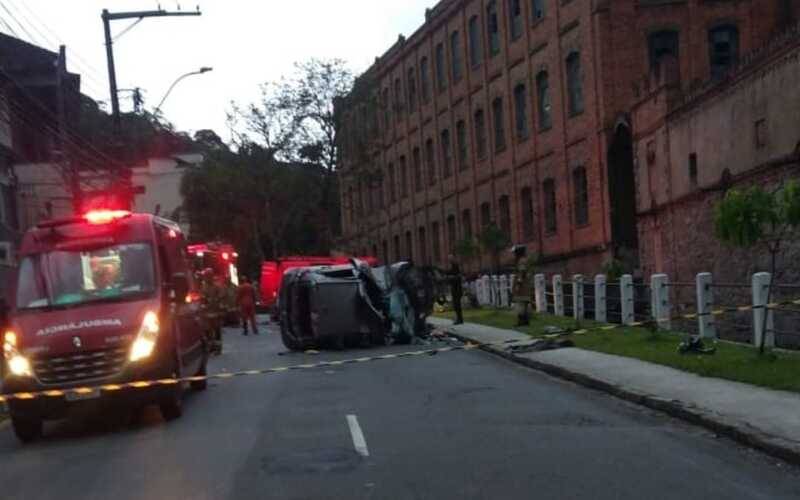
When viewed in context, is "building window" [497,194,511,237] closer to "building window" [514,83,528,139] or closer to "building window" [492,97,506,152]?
"building window" [492,97,506,152]

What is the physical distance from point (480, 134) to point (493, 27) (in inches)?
201

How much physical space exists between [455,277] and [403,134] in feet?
102

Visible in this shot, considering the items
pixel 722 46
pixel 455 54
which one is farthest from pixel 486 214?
pixel 722 46

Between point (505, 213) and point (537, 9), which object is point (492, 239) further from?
point (537, 9)

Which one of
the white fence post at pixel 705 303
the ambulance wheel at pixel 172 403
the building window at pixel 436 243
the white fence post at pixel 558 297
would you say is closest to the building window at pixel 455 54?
the building window at pixel 436 243

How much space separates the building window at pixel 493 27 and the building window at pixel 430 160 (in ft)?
32.5

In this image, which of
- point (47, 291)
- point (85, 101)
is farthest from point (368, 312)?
point (85, 101)

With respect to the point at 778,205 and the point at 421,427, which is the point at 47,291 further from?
the point at 778,205

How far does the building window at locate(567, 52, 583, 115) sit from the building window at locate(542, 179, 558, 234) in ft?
11.4

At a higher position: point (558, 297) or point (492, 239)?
point (492, 239)

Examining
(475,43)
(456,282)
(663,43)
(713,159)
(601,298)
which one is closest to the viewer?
(601,298)

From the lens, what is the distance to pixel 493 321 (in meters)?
29.7

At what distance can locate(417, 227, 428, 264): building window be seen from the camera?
2240 inches

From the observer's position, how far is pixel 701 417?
35.2ft
